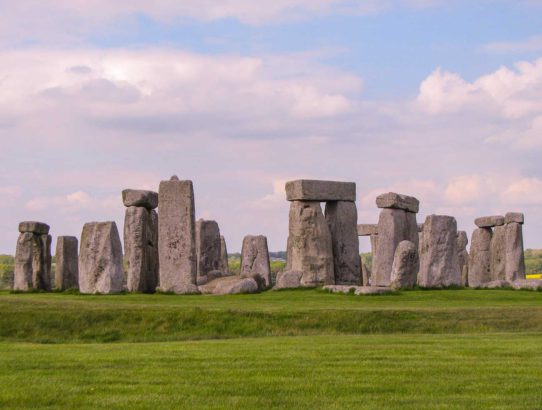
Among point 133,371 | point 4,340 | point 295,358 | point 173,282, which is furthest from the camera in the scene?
point 173,282

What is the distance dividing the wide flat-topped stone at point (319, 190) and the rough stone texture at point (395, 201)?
1.04 metres

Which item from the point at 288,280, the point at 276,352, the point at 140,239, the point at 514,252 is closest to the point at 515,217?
the point at 514,252

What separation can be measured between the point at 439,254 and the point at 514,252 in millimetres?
8443

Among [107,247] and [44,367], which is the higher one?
[107,247]

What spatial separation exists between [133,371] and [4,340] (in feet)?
24.9

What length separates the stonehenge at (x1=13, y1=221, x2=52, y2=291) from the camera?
35.2 meters

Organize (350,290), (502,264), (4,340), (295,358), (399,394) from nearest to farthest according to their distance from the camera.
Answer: (399,394) → (295,358) → (4,340) → (350,290) → (502,264)

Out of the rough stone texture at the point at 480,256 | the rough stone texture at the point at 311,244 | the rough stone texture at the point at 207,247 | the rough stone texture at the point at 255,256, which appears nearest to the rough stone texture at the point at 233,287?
the rough stone texture at the point at 311,244

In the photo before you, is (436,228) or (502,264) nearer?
(436,228)

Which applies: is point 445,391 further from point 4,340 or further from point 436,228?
point 436,228

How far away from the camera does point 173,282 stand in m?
30.7

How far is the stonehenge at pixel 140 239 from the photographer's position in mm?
31688

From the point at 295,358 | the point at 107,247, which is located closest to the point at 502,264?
the point at 107,247

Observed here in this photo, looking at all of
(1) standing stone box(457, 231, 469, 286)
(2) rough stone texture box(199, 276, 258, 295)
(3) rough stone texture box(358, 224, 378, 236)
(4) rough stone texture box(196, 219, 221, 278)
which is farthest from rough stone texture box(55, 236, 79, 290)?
(1) standing stone box(457, 231, 469, 286)
